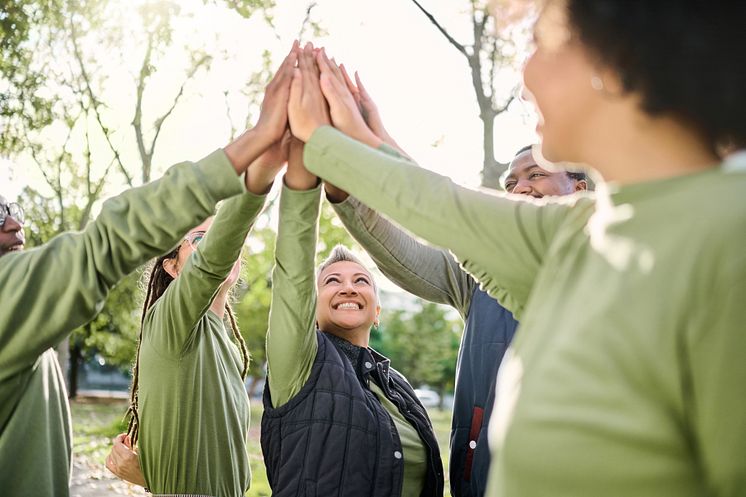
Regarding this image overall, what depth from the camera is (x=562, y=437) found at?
1333 millimetres

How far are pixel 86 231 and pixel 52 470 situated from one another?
0.88 metres

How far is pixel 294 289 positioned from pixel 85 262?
3.18ft

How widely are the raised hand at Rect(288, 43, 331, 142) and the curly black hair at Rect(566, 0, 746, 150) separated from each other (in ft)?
3.96

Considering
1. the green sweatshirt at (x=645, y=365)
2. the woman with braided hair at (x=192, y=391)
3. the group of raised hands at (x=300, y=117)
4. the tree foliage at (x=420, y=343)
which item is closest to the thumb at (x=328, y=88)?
the group of raised hands at (x=300, y=117)

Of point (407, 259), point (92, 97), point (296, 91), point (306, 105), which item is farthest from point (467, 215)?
point (92, 97)

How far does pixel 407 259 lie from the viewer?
3545mm

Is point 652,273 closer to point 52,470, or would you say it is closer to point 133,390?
point 52,470

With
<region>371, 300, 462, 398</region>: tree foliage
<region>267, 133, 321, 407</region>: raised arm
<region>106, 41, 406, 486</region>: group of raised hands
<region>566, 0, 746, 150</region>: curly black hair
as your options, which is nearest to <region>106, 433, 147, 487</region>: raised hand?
<region>267, 133, 321, 407</region>: raised arm

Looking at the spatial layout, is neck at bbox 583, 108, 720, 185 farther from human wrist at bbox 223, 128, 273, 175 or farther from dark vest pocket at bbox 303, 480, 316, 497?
dark vest pocket at bbox 303, 480, 316, 497

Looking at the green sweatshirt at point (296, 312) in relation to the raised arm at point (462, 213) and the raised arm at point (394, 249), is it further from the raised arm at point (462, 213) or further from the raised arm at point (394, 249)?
the raised arm at point (462, 213)

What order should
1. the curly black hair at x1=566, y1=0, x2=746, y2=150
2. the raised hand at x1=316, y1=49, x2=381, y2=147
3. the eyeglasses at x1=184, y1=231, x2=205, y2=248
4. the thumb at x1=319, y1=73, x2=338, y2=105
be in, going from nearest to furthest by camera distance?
the curly black hair at x1=566, y1=0, x2=746, y2=150 < the raised hand at x1=316, y1=49, x2=381, y2=147 < the thumb at x1=319, y1=73, x2=338, y2=105 < the eyeglasses at x1=184, y1=231, x2=205, y2=248

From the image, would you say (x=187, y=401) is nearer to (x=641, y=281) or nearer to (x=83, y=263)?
(x=83, y=263)

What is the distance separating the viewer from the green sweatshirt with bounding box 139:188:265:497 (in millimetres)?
3523

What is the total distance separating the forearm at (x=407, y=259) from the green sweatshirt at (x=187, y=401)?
63 cm
